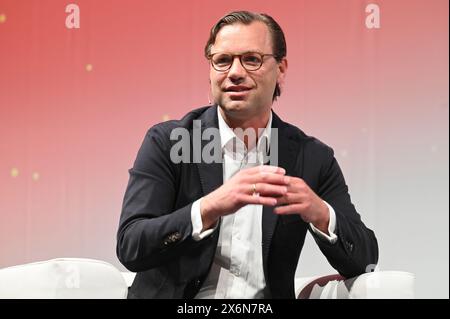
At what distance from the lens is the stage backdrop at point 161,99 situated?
2.54 m

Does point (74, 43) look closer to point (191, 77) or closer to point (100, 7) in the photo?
point (100, 7)

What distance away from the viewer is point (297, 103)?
2596mm

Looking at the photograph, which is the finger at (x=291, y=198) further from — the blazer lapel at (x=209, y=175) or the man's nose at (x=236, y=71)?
the man's nose at (x=236, y=71)

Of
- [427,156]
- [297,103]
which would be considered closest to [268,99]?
[297,103]

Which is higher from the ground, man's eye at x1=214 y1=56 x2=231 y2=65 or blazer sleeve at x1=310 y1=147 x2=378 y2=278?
man's eye at x1=214 y1=56 x2=231 y2=65

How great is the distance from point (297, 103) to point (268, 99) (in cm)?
75

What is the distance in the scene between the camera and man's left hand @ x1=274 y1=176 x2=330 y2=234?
1.50m

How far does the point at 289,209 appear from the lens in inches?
59.1

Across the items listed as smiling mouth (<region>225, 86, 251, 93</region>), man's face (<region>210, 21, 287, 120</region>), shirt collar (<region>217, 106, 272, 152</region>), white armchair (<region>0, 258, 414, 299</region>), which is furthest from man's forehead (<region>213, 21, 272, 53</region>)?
white armchair (<region>0, 258, 414, 299</region>)

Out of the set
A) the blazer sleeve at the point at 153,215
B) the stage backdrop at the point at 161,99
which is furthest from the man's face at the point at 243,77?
the stage backdrop at the point at 161,99

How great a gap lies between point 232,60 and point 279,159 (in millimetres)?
→ 327

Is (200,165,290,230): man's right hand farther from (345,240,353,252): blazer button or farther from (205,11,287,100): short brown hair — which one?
(205,11,287,100): short brown hair

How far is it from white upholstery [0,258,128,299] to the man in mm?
100

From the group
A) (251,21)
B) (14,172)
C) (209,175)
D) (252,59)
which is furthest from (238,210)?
(14,172)
